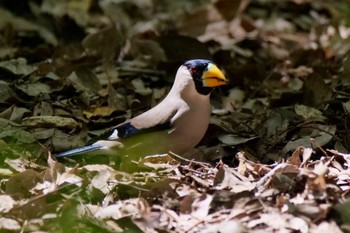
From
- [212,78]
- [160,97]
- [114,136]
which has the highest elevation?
[212,78]

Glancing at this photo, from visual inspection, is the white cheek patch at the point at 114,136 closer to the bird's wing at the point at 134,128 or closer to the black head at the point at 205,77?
the bird's wing at the point at 134,128

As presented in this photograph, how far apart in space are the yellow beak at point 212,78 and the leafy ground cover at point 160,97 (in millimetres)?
269

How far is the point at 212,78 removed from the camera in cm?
360

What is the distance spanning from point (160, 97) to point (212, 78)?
0.81 meters

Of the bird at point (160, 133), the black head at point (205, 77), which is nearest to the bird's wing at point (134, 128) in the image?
the bird at point (160, 133)

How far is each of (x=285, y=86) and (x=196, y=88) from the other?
1300mm

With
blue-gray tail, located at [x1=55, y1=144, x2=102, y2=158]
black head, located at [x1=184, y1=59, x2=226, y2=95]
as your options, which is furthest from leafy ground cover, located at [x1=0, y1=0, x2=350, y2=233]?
black head, located at [x1=184, y1=59, x2=226, y2=95]

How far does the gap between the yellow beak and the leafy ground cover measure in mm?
269

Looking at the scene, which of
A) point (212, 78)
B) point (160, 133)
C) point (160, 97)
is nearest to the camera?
point (160, 133)

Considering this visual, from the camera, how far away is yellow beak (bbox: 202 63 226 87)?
11.8 feet

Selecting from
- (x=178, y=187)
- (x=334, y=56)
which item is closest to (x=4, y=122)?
(x=178, y=187)

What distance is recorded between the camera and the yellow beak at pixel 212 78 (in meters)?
3.60

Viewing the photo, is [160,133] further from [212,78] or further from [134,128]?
[212,78]

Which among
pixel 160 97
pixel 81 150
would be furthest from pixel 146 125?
pixel 160 97
